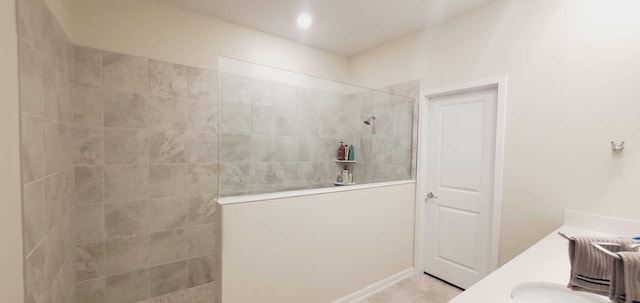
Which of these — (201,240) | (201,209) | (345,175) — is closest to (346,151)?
(345,175)

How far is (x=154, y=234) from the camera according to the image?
2.29 meters

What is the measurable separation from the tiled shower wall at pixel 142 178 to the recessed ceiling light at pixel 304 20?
1111mm

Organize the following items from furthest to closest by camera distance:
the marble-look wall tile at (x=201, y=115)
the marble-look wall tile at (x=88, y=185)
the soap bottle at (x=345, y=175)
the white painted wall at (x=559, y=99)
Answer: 1. the soap bottle at (x=345, y=175)
2. the marble-look wall tile at (x=201, y=115)
3. the marble-look wall tile at (x=88, y=185)
4. the white painted wall at (x=559, y=99)

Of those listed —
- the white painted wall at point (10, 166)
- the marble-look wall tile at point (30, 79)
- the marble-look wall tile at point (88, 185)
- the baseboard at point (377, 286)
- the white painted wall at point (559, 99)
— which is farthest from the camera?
the baseboard at point (377, 286)

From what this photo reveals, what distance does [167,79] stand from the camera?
2.31 metres

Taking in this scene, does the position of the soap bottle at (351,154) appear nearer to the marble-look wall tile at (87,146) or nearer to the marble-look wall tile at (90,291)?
the marble-look wall tile at (87,146)

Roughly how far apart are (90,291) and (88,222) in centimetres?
59

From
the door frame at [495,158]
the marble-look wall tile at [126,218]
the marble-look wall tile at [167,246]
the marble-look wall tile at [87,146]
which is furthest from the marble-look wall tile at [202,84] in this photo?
the door frame at [495,158]

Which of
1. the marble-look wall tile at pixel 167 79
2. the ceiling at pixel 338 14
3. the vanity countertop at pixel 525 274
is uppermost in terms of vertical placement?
the ceiling at pixel 338 14

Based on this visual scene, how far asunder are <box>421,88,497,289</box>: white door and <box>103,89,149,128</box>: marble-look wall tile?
291 cm

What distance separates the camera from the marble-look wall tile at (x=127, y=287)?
2.12m

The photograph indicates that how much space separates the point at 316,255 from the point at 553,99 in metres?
2.22

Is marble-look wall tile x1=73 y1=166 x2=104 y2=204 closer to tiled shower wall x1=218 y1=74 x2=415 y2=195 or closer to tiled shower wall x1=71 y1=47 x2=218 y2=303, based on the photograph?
tiled shower wall x1=71 y1=47 x2=218 y2=303

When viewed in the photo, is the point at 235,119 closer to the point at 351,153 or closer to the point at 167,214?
the point at 167,214
